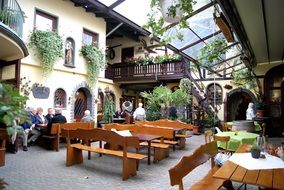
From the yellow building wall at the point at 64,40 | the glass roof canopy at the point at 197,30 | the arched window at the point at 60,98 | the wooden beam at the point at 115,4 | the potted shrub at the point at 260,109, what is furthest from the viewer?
the wooden beam at the point at 115,4

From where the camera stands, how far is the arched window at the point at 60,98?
36.7 ft

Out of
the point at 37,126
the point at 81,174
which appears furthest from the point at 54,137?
the point at 81,174

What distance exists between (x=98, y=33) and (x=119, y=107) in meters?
4.94

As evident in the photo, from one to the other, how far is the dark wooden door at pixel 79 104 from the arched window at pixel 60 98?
0.93 m

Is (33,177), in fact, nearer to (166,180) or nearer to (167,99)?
(166,180)

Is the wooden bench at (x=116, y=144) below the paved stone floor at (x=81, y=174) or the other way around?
the other way around

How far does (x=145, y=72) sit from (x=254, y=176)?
13.1 m

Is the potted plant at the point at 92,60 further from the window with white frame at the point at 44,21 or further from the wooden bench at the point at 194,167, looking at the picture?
the wooden bench at the point at 194,167

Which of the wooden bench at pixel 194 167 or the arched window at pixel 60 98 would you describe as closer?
the wooden bench at pixel 194 167

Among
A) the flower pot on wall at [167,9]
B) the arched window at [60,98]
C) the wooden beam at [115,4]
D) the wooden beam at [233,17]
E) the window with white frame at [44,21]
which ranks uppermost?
the wooden beam at [115,4]

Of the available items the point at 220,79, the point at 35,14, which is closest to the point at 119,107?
the point at 220,79

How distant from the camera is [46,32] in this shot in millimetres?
10273

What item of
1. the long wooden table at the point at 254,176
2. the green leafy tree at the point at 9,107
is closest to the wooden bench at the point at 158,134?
the long wooden table at the point at 254,176

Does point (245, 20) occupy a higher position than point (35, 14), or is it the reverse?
point (35, 14)
